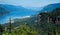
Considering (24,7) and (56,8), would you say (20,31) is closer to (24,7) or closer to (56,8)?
(24,7)

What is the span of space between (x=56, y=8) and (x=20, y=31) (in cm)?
46

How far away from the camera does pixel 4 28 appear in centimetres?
190

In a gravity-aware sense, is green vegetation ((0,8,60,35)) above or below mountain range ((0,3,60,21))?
below

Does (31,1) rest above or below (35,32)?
above

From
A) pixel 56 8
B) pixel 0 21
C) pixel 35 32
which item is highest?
pixel 56 8

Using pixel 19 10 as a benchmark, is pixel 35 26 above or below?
below

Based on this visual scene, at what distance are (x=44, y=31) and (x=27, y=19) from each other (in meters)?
0.22

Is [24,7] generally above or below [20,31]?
above

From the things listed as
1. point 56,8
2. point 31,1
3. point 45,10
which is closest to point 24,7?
point 31,1

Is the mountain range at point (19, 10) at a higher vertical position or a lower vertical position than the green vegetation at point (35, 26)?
higher

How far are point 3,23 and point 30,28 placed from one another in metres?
0.29

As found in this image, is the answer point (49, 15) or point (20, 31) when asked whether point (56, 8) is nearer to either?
point (49, 15)

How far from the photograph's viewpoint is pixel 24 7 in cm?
193

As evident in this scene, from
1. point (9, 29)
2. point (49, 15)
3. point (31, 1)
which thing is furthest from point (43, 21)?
point (9, 29)
